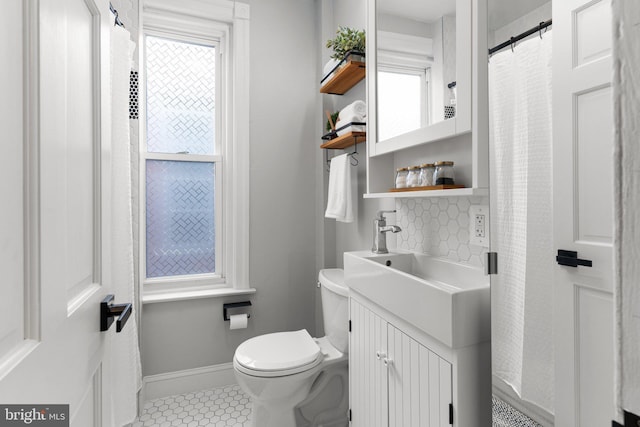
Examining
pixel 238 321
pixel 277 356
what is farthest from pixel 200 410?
pixel 277 356

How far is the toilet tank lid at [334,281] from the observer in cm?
162

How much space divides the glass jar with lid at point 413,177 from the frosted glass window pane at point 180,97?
59.3 inches

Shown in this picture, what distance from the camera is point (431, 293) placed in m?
0.89

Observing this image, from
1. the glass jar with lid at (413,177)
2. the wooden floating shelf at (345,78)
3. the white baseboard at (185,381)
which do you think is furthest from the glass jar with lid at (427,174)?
the white baseboard at (185,381)

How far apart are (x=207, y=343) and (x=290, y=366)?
95 centimetres

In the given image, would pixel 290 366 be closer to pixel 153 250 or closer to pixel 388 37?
pixel 153 250

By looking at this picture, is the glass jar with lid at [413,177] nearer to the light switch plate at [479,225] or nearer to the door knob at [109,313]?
the light switch plate at [479,225]

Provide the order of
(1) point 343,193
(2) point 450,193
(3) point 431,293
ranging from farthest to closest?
(1) point 343,193 → (2) point 450,193 → (3) point 431,293

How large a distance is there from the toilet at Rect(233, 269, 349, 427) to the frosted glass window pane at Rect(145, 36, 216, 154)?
130cm

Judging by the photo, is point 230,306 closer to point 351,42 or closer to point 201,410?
point 201,410

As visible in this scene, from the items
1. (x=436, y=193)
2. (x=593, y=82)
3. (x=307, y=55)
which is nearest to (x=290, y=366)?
(x=436, y=193)

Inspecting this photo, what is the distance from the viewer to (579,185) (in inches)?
23.3

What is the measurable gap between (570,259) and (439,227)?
0.67 metres

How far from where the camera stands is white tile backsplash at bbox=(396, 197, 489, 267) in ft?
3.74
